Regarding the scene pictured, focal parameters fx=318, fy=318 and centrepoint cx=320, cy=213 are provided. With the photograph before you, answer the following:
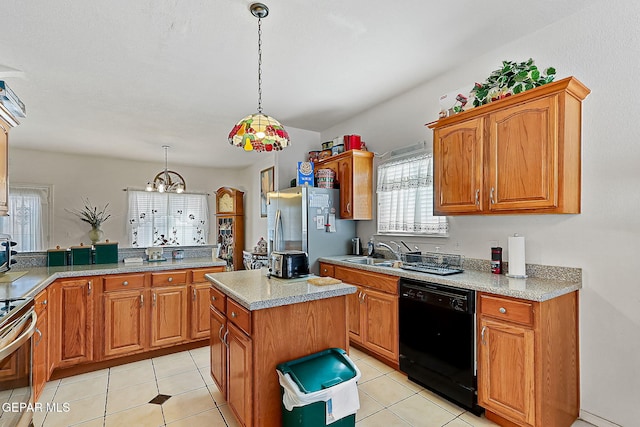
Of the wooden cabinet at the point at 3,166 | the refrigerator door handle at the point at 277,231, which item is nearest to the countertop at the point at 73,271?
the wooden cabinet at the point at 3,166

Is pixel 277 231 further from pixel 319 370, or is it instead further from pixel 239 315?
pixel 319 370

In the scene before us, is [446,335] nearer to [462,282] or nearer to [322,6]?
[462,282]

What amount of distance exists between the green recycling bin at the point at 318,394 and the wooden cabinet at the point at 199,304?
6.34 feet

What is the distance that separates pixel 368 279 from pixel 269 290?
1331mm

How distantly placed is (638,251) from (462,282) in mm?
1009

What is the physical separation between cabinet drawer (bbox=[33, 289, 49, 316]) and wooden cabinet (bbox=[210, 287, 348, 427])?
1.43m

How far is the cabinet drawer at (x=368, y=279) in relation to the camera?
280cm

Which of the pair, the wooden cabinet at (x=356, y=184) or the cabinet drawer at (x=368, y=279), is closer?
the cabinet drawer at (x=368, y=279)

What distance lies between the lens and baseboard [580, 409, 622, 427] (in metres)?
2.00

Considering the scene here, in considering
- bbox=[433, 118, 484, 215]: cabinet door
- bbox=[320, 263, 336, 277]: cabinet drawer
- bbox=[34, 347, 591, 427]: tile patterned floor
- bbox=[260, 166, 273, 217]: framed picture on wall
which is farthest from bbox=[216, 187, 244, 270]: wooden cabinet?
bbox=[433, 118, 484, 215]: cabinet door

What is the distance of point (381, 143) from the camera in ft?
12.3

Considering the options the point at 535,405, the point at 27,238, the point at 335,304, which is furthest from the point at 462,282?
the point at 27,238

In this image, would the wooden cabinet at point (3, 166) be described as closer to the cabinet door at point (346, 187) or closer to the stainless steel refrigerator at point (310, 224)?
the stainless steel refrigerator at point (310, 224)

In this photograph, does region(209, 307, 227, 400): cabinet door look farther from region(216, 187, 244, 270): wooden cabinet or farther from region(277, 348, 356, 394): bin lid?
region(216, 187, 244, 270): wooden cabinet
